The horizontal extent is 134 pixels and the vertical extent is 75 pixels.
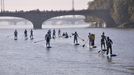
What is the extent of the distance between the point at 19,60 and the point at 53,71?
37.8ft

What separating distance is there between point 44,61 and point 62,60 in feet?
7.16

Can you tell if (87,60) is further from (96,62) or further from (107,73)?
(107,73)

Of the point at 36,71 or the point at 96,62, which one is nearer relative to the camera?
the point at 36,71

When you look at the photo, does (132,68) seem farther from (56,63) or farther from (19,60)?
(19,60)

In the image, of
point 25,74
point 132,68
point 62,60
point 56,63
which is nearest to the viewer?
point 25,74

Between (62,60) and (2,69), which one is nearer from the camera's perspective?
(2,69)

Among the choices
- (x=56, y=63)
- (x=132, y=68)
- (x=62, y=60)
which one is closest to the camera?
(x=132, y=68)

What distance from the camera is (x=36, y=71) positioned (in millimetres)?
45312

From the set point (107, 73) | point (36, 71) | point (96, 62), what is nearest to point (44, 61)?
point (96, 62)

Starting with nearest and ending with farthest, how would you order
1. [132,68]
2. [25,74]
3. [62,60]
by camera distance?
[25,74]
[132,68]
[62,60]

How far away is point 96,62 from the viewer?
5256cm

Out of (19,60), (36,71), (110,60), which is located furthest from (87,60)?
(36,71)

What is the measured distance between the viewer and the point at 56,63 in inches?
2042

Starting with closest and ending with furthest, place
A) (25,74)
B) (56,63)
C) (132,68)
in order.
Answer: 1. (25,74)
2. (132,68)
3. (56,63)
